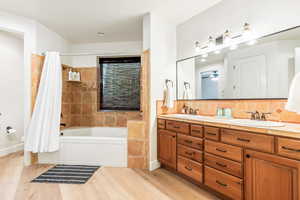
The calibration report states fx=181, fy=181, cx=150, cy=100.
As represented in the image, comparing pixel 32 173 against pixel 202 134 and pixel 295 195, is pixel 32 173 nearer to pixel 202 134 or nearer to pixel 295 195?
pixel 202 134

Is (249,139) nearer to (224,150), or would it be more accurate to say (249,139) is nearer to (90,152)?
(224,150)

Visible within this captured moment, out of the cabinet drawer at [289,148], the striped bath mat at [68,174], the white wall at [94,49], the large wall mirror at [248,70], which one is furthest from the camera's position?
the white wall at [94,49]

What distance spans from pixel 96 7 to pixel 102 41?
159cm

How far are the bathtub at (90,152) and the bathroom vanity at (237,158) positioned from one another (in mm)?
840

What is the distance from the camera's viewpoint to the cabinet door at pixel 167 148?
254 cm

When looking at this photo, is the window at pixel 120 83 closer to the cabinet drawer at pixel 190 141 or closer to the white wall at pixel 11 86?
the white wall at pixel 11 86

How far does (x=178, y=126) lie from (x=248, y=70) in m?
1.10

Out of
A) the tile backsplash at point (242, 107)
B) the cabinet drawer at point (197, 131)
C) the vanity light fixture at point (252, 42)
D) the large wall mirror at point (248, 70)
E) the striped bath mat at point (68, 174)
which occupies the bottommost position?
the striped bath mat at point (68, 174)

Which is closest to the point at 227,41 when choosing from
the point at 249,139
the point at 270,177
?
the point at 249,139

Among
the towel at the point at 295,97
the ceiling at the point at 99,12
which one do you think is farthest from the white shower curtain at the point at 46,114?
the towel at the point at 295,97

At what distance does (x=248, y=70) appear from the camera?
2.18m

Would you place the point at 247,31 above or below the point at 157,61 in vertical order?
above

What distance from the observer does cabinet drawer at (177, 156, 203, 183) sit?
2121mm

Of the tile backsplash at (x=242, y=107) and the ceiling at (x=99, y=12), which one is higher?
the ceiling at (x=99, y=12)
